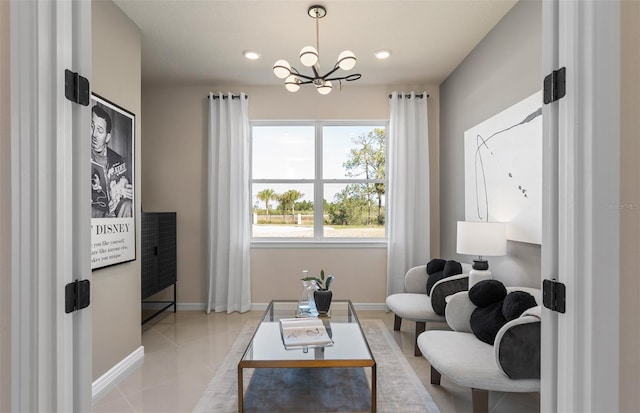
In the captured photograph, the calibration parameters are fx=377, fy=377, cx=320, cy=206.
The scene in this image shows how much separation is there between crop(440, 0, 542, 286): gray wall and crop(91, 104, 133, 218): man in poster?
9.58 ft

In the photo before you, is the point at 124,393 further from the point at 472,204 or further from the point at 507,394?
the point at 472,204

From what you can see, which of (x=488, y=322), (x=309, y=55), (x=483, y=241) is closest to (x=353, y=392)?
(x=488, y=322)

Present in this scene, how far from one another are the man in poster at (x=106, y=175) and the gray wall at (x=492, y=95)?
2.92 m

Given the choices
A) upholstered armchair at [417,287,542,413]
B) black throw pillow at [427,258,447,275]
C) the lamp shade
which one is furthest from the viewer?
black throw pillow at [427,258,447,275]

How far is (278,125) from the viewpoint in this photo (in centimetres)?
466

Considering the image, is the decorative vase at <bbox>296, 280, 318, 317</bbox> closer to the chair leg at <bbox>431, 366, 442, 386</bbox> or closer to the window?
the chair leg at <bbox>431, 366, 442, 386</bbox>

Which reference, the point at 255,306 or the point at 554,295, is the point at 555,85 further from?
the point at 255,306

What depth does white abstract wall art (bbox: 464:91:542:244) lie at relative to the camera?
256 centimetres

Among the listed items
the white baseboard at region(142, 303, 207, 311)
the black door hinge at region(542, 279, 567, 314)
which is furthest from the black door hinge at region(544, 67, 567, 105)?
A: the white baseboard at region(142, 303, 207, 311)

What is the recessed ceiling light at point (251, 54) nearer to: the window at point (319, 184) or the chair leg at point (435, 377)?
the window at point (319, 184)

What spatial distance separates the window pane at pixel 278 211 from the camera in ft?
15.4

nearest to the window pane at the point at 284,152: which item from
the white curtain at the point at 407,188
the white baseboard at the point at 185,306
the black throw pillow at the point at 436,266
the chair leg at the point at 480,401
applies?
the white curtain at the point at 407,188

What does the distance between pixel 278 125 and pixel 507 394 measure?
11.8ft
